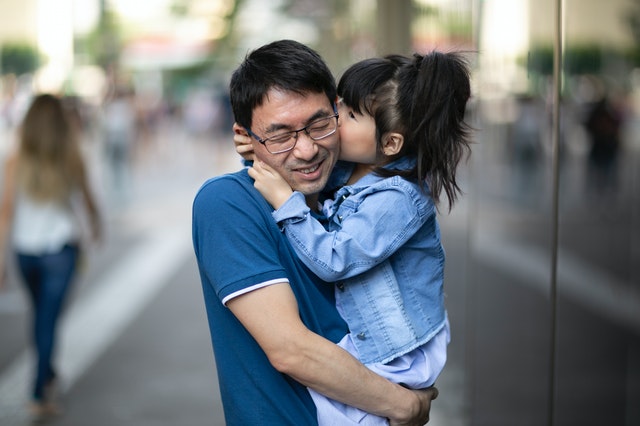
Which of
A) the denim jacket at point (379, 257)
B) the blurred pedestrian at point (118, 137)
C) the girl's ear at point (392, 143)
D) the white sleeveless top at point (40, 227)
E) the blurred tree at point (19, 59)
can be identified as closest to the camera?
the denim jacket at point (379, 257)

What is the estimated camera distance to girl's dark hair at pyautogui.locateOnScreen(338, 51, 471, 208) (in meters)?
2.22

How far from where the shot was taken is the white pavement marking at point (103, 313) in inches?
252

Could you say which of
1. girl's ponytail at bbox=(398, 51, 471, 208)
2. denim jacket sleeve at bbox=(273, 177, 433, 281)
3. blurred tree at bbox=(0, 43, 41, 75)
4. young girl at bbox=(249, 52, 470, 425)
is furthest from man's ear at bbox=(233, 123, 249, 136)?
blurred tree at bbox=(0, 43, 41, 75)

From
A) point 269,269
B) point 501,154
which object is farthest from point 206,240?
point 501,154

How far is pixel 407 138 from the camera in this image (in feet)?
7.44

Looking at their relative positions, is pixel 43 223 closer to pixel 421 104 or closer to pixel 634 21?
pixel 634 21

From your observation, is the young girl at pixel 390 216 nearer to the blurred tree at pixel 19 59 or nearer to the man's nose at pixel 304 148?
the man's nose at pixel 304 148

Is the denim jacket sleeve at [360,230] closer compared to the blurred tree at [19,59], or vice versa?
the denim jacket sleeve at [360,230]

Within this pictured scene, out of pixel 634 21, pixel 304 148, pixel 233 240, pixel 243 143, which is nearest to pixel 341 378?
pixel 233 240

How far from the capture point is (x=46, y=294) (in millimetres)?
5820

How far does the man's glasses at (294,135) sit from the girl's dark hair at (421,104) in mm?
114

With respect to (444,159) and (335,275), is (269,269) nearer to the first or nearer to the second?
(335,275)

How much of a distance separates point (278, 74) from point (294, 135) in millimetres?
140

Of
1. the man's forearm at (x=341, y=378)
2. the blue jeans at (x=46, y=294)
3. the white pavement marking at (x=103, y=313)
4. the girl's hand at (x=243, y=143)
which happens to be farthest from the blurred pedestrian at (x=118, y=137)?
the man's forearm at (x=341, y=378)
